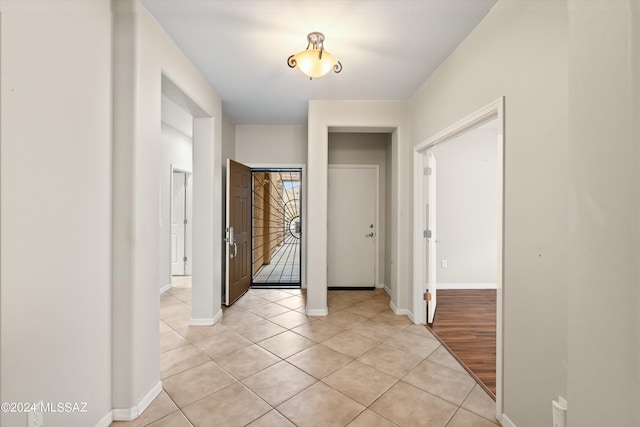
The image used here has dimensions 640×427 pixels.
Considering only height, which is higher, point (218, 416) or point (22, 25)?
point (22, 25)

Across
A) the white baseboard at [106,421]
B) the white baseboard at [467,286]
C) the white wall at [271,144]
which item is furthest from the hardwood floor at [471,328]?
the white wall at [271,144]

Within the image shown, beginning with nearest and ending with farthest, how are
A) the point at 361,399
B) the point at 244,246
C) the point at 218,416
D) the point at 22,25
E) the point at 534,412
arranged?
the point at 22,25 → the point at 534,412 → the point at 218,416 → the point at 361,399 → the point at 244,246

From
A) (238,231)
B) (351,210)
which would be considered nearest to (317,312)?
(238,231)

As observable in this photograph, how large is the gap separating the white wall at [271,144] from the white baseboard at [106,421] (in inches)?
137

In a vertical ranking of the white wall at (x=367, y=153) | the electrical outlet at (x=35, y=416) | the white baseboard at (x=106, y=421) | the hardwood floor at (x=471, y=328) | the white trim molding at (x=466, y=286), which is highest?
the white wall at (x=367, y=153)

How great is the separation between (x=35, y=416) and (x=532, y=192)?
2.60m

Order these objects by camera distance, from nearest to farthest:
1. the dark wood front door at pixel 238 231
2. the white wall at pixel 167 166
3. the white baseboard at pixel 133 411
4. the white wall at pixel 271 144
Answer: the white baseboard at pixel 133 411
the dark wood front door at pixel 238 231
the white wall at pixel 167 166
the white wall at pixel 271 144

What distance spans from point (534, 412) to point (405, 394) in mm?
746

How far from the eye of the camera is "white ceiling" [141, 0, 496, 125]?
1.79 metres

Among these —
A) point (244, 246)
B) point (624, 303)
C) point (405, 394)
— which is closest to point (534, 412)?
point (405, 394)

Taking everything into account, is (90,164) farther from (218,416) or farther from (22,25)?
(218,416)

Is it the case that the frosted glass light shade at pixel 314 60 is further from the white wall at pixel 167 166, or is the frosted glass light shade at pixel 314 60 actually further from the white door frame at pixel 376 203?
the white wall at pixel 167 166

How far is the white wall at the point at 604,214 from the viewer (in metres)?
0.63

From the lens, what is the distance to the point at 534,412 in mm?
1451
